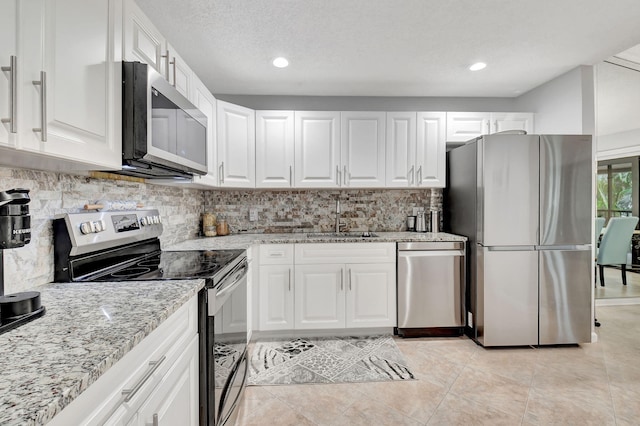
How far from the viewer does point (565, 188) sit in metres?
2.65

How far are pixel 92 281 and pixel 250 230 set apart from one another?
208 centimetres

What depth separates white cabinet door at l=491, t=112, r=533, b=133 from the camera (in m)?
3.29

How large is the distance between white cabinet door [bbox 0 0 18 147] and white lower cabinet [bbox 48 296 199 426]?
0.64m

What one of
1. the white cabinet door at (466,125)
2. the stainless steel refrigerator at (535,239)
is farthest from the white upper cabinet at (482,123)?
the stainless steel refrigerator at (535,239)

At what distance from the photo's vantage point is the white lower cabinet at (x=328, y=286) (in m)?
2.85

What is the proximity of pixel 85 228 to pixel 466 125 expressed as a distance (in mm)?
3320

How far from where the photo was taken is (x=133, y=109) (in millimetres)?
1317

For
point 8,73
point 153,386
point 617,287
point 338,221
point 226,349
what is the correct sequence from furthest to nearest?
1. point 617,287
2. point 338,221
3. point 226,349
4. point 153,386
5. point 8,73

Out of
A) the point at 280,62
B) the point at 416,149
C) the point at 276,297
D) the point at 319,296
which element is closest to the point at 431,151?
the point at 416,149

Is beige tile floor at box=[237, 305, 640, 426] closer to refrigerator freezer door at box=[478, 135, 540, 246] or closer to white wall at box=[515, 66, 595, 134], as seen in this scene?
refrigerator freezer door at box=[478, 135, 540, 246]

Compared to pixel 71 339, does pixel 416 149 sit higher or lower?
higher

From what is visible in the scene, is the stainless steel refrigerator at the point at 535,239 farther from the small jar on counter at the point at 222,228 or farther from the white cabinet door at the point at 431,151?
the small jar on counter at the point at 222,228

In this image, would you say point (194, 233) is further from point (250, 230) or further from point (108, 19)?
point (108, 19)

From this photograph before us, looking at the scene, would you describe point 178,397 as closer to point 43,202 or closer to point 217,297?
point 217,297
